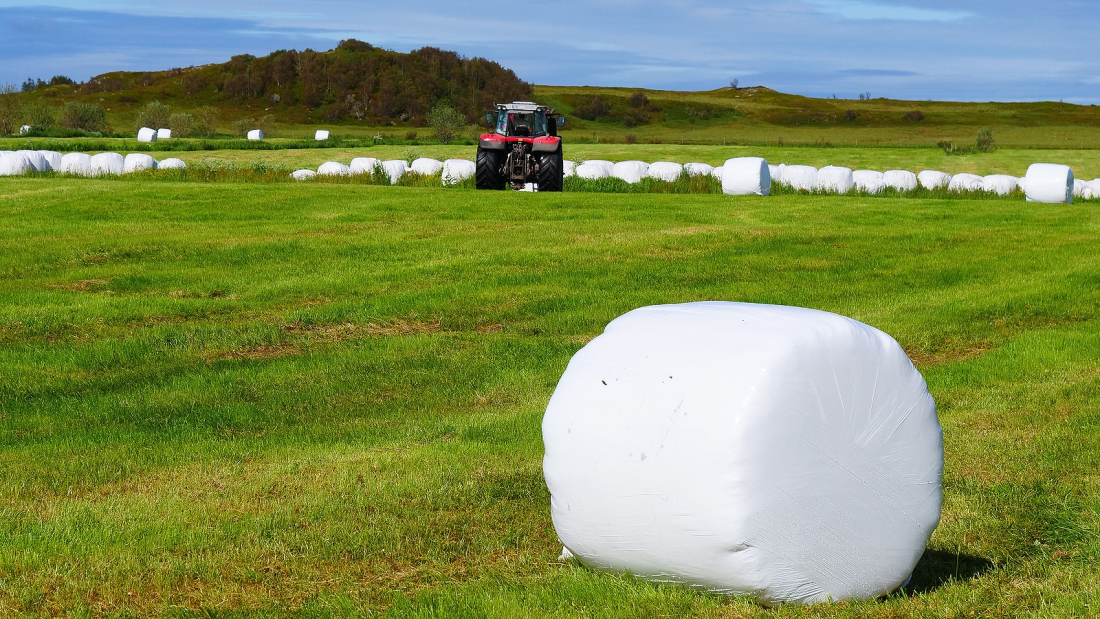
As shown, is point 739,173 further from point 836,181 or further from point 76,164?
point 76,164

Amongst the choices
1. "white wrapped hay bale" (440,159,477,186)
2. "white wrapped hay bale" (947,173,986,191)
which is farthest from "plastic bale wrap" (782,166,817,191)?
"white wrapped hay bale" (440,159,477,186)

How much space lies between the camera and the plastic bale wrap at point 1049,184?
2823 centimetres

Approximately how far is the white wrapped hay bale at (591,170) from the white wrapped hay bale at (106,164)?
1548 cm

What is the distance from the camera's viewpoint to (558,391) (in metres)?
5.15

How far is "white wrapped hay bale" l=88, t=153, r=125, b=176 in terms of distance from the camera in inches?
1415

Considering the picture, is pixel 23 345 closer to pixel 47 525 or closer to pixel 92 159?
pixel 47 525

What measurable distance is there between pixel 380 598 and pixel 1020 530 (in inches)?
143

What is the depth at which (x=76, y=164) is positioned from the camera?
121ft

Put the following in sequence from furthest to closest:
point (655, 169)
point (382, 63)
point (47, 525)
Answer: point (382, 63), point (655, 169), point (47, 525)

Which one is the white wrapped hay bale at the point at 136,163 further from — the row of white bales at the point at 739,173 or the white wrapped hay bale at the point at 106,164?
the white wrapped hay bale at the point at 106,164

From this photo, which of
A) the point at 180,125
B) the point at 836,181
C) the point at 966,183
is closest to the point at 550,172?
the point at 836,181

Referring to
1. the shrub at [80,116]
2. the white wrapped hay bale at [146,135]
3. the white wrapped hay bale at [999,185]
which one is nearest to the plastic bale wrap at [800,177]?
the white wrapped hay bale at [999,185]

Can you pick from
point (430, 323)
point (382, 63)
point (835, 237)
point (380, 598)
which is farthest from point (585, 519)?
point (382, 63)

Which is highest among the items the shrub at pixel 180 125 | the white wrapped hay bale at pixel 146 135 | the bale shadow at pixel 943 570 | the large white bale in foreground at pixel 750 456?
the shrub at pixel 180 125
